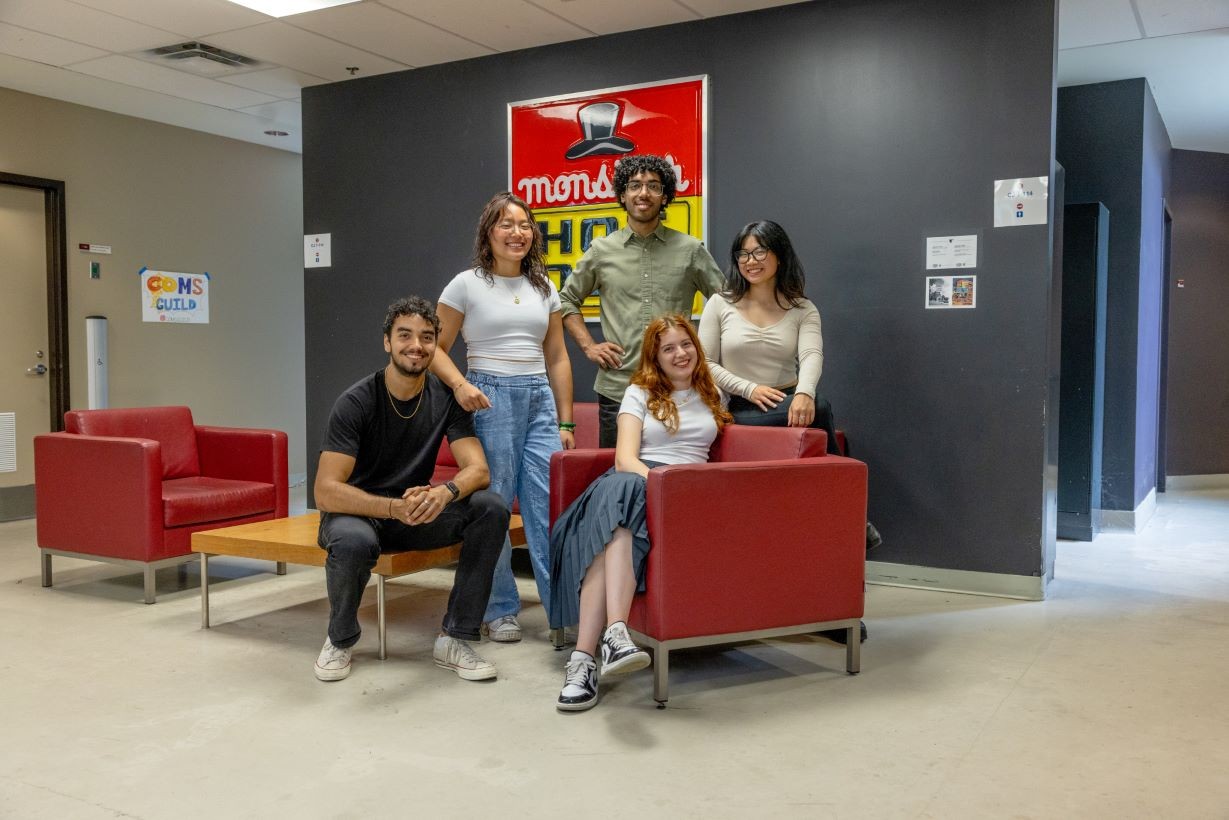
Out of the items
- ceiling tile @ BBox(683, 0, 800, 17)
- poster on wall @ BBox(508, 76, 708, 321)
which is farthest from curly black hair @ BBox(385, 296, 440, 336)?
ceiling tile @ BBox(683, 0, 800, 17)

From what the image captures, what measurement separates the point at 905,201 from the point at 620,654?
8.78ft

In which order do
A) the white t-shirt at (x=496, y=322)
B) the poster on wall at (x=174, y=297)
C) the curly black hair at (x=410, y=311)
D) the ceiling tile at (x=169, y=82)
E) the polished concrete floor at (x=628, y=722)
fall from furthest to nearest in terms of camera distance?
the poster on wall at (x=174, y=297), the ceiling tile at (x=169, y=82), the white t-shirt at (x=496, y=322), the curly black hair at (x=410, y=311), the polished concrete floor at (x=628, y=722)

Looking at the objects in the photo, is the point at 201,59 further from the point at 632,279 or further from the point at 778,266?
the point at 778,266

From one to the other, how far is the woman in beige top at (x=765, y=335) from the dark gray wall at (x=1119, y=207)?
3154 mm

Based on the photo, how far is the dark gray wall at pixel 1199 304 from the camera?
807 cm

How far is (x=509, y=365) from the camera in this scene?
3479mm

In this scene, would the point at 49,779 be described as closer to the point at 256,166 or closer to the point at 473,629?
the point at 473,629

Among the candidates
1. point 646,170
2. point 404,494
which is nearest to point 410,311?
point 404,494

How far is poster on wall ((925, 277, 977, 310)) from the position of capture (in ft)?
14.1

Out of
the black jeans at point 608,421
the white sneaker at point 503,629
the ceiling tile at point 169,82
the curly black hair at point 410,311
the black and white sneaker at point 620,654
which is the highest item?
the ceiling tile at point 169,82

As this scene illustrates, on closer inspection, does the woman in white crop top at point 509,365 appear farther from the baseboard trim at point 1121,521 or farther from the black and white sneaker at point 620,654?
the baseboard trim at point 1121,521

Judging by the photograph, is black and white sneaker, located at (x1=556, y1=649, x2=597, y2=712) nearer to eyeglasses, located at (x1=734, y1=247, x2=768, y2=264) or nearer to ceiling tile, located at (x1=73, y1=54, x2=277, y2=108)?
eyeglasses, located at (x1=734, y1=247, x2=768, y2=264)

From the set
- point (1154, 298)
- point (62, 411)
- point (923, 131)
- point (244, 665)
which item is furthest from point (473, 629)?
point (1154, 298)

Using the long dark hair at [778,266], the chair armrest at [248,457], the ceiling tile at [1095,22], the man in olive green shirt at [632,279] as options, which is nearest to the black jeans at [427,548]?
the man in olive green shirt at [632,279]
